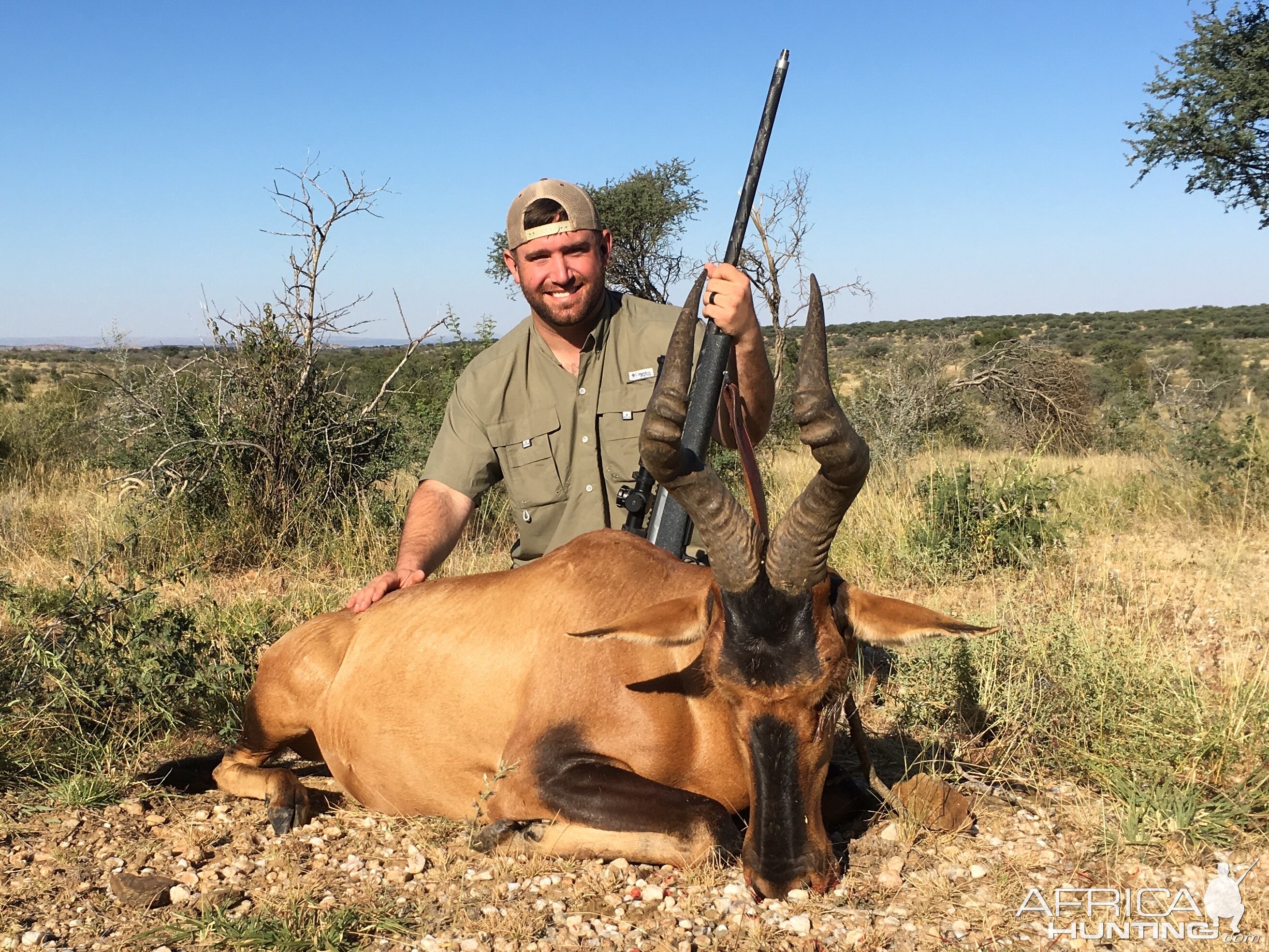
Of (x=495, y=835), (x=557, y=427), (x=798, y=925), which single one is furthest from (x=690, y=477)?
(x=557, y=427)

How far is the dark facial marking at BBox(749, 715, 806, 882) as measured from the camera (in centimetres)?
342

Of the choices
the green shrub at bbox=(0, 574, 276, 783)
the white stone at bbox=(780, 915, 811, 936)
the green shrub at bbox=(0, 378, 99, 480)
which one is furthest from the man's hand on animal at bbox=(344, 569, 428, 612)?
→ the green shrub at bbox=(0, 378, 99, 480)

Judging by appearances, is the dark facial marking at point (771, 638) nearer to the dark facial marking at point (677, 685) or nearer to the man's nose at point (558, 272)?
the dark facial marking at point (677, 685)

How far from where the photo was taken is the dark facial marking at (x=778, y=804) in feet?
11.2

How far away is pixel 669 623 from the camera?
12.1 feet

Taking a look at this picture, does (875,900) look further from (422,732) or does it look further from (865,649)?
(865,649)

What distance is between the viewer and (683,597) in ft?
12.3

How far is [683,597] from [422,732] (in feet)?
4.69

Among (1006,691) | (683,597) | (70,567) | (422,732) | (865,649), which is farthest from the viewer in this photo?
(70,567)

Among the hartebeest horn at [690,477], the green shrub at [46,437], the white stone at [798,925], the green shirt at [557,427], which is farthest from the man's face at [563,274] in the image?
the green shrub at [46,437]

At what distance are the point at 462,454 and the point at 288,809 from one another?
230cm

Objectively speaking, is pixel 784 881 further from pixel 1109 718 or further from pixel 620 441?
pixel 620 441

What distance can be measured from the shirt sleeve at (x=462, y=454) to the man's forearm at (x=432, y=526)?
0.06 m

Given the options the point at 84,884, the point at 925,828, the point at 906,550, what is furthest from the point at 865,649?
the point at 84,884
